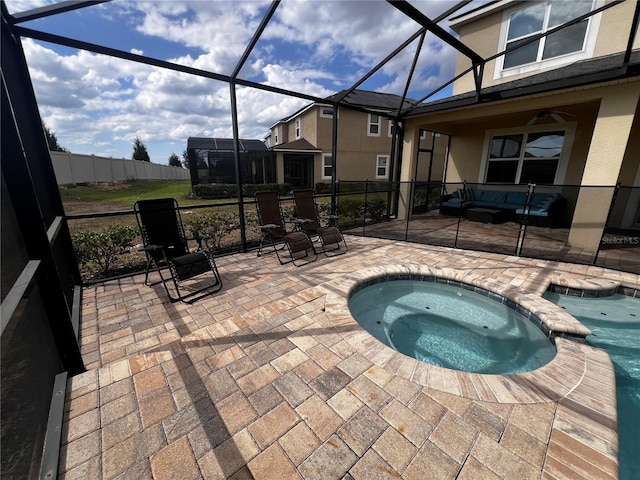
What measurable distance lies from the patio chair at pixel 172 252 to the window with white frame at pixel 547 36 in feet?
26.8

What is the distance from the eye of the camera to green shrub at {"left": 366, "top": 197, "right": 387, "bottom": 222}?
7.70 m

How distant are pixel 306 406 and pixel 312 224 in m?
3.94

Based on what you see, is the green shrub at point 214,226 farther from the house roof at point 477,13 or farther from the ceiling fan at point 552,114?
the house roof at point 477,13

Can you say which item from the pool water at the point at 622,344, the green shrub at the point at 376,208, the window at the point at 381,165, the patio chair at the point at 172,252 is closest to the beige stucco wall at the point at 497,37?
the green shrub at the point at 376,208

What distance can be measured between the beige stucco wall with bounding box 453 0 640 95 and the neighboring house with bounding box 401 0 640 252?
0.06ft

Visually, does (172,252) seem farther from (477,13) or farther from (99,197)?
(99,197)

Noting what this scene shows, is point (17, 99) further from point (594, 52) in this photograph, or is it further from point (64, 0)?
point (594, 52)

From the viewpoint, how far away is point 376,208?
26.0 feet

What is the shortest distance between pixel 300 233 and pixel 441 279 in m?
2.45

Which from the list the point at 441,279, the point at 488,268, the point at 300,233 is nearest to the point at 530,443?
the point at 441,279

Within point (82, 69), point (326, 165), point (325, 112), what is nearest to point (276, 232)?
point (82, 69)

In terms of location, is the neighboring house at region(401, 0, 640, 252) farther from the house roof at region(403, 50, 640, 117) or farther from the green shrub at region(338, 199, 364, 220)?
the green shrub at region(338, 199, 364, 220)

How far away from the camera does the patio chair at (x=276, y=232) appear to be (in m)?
4.55

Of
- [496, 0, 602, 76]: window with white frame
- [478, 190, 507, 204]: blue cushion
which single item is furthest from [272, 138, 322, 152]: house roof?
[496, 0, 602, 76]: window with white frame
